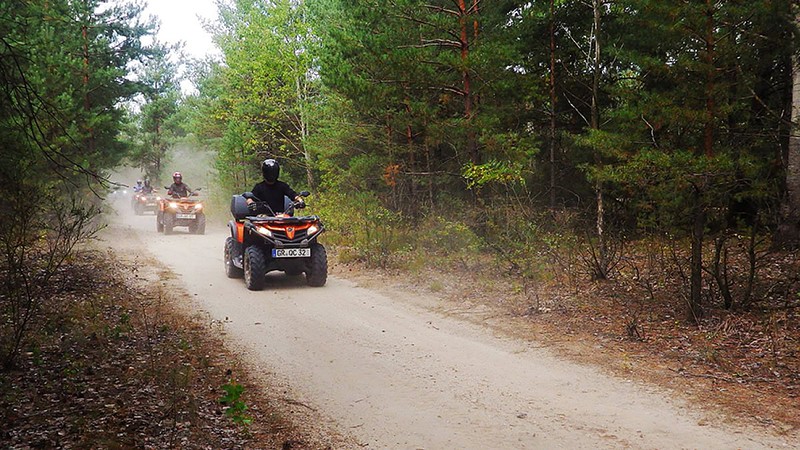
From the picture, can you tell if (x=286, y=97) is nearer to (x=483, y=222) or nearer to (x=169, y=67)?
(x=483, y=222)

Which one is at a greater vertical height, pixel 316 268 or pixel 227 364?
pixel 316 268

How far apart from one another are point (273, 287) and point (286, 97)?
13548 millimetres

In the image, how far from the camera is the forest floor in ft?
14.0

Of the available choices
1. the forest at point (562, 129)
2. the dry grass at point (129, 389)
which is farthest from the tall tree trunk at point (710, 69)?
the dry grass at point (129, 389)

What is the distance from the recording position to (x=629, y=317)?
7.47 meters

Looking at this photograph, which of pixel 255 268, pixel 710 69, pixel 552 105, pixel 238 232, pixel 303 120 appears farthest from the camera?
pixel 303 120

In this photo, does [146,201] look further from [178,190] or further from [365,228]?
[365,228]

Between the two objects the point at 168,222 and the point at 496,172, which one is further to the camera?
the point at 168,222

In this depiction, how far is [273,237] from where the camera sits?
389 inches

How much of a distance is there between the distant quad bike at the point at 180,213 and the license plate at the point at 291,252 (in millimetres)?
11506

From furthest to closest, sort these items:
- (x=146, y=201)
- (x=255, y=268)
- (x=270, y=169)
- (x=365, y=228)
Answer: (x=146, y=201), (x=365, y=228), (x=270, y=169), (x=255, y=268)

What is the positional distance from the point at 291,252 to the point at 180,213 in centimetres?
1163

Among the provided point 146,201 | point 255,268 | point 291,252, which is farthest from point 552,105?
point 146,201

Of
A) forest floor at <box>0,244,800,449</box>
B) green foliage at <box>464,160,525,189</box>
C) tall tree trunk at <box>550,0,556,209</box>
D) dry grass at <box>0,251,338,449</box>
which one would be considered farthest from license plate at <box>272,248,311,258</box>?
tall tree trunk at <box>550,0,556,209</box>
